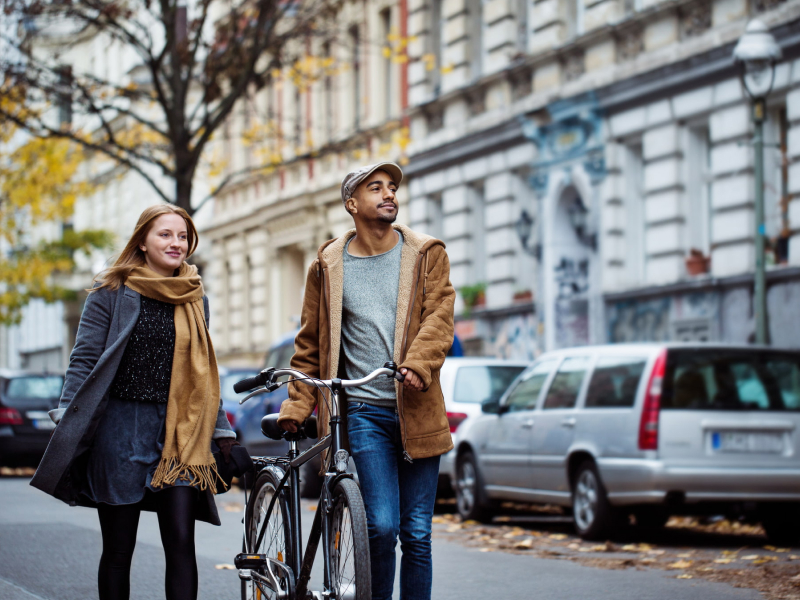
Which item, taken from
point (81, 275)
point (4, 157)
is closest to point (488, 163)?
point (4, 157)

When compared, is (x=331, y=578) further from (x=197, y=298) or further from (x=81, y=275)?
(x=81, y=275)

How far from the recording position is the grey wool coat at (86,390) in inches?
209

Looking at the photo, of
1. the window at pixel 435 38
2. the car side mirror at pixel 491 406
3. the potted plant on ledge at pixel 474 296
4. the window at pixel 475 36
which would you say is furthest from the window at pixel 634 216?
the car side mirror at pixel 491 406

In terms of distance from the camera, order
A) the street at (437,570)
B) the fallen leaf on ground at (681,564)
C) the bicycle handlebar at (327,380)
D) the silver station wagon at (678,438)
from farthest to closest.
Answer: the silver station wagon at (678,438) < the fallen leaf on ground at (681,564) < the street at (437,570) < the bicycle handlebar at (327,380)

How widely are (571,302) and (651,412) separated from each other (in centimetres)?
1214

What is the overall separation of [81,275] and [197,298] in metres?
50.3

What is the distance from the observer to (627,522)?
11.0 m

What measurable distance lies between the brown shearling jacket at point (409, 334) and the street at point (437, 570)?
96.6 inches

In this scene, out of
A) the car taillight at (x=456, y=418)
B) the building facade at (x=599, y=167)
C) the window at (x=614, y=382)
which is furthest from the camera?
the building facade at (x=599, y=167)

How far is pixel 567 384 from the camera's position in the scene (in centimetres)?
1178

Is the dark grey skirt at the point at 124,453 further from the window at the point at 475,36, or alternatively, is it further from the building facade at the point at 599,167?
the window at the point at 475,36

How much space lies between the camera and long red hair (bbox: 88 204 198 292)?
5.54 m

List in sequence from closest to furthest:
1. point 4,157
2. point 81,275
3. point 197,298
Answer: point 197,298, point 4,157, point 81,275

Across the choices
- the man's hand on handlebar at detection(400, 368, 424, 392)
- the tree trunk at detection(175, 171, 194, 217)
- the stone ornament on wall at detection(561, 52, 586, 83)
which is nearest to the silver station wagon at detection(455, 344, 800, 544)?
the man's hand on handlebar at detection(400, 368, 424, 392)
